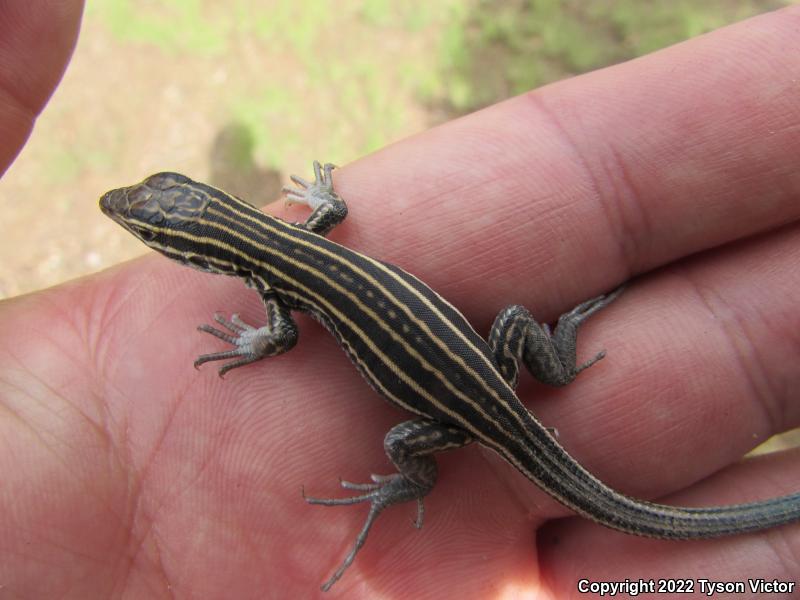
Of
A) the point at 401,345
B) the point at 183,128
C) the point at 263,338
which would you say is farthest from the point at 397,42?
the point at 401,345

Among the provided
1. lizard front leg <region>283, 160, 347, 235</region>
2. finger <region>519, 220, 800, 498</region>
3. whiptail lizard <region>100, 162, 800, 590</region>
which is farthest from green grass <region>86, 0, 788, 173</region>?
finger <region>519, 220, 800, 498</region>

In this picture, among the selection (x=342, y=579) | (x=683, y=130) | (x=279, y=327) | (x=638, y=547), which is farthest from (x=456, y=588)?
(x=683, y=130)

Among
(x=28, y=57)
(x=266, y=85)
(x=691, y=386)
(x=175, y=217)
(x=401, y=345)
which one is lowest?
(x=691, y=386)

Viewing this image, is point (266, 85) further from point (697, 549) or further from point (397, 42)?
point (697, 549)

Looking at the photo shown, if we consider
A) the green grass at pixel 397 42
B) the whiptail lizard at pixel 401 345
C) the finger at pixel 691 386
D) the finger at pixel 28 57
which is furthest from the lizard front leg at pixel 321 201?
the green grass at pixel 397 42

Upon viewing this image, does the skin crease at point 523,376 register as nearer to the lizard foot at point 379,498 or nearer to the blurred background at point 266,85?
the lizard foot at point 379,498

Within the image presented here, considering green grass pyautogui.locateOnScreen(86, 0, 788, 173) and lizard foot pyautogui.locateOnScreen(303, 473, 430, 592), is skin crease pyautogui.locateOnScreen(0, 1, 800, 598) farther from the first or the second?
green grass pyautogui.locateOnScreen(86, 0, 788, 173)

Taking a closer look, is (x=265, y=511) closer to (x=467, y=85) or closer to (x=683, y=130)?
(x=683, y=130)
